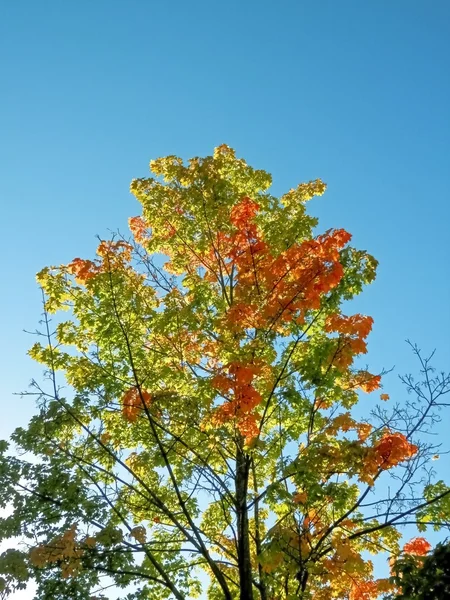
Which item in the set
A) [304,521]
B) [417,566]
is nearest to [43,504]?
[304,521]

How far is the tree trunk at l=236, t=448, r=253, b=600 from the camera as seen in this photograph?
6105 mm

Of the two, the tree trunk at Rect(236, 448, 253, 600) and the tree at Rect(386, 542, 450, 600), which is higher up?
the tree trunk at Rect(236, 448, 253, 600)

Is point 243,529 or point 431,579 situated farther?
point 243,529

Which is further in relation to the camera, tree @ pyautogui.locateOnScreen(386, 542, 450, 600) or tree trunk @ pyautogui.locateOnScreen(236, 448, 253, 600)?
tree trunk @ pyautogui.locateOnScreen(236, 448, 253, 600)

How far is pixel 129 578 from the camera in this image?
18.8 feet

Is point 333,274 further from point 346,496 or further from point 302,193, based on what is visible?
point 302,193

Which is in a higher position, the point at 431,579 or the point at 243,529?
the point at 243,529

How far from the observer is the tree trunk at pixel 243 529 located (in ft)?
20.0

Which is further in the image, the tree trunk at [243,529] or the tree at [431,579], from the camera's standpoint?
the tree trunk at [243,529]

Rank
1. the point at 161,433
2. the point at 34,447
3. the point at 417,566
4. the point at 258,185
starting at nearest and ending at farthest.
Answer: the point at 417,566
the point at 34,447
the point at 161,433
the point at 258,185

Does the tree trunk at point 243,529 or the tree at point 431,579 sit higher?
the tree trunk at point 243,529

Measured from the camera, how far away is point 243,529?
650cm

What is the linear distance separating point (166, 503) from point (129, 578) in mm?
1592

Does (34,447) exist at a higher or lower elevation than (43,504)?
higher
